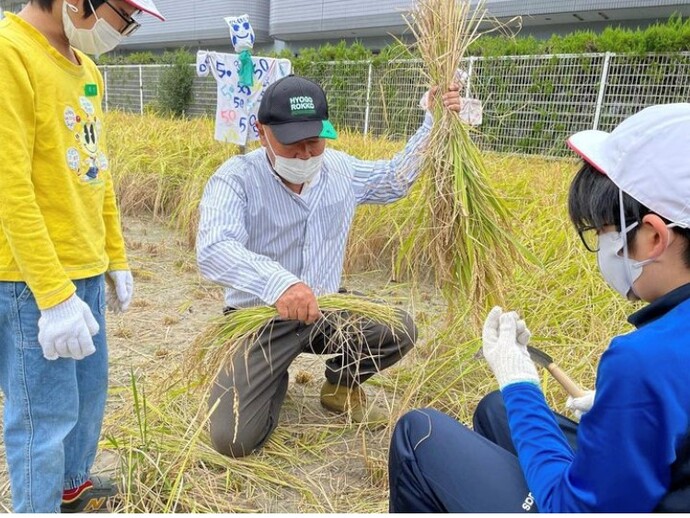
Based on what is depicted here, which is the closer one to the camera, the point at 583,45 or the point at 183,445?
the point at 183,445

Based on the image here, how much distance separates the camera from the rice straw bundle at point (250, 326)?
1.85 m

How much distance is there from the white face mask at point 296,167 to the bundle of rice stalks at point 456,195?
391mm

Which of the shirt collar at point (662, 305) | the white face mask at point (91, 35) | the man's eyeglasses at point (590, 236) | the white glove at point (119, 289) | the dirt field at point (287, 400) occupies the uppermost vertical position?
the white face mask at point (91, 35)

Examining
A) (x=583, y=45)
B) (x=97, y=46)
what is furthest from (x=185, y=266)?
(x=583, y=45)

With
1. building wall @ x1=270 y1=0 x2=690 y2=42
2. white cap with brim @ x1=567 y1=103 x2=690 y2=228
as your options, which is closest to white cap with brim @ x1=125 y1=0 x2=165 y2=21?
white cap with brim @ x1=567 y1=103 x2=690 y2=228

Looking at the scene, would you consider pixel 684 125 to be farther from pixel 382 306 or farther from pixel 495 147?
pixel 495 147

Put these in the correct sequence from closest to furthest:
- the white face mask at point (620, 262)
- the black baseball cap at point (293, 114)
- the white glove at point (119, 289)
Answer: the white face mask at point (620, 262) < the white glove at point (119, 289) < the black baseball cap at point (293, 114)

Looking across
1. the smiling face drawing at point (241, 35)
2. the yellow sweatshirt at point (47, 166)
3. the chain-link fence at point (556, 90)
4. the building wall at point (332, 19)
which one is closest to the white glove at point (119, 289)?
the yellow sweatshirt at point (47, 166)

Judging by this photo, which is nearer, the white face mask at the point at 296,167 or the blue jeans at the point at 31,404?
the blue jeans at the point at 31,404

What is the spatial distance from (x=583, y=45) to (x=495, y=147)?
250 cm

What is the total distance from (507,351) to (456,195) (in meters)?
0.69

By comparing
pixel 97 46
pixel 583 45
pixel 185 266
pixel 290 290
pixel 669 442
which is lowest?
pixel 185 266

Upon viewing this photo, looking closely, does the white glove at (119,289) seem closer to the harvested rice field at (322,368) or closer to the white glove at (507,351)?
the harvested rice field at (322,368)

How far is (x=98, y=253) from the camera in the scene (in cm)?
147
